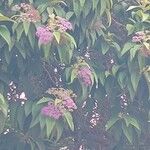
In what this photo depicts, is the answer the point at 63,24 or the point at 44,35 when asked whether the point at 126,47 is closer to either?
the point at 63,24

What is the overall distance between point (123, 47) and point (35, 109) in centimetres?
79

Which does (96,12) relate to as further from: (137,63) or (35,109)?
(35,109)

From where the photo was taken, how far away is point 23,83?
136 inches

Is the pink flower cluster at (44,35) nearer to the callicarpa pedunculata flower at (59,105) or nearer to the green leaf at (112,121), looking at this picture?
the callicarpa pedunculata flower at (59,105)

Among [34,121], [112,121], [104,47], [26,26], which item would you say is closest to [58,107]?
[34,121]

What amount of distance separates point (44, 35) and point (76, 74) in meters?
0.42

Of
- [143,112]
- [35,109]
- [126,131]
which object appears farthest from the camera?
[143,112]

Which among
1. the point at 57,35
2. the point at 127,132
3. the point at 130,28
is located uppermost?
the point at 57,35

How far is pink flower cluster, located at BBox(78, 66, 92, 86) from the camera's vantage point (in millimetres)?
3180

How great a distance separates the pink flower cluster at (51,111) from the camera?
2938 millimetres

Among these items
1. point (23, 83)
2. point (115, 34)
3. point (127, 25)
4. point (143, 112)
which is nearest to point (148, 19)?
point (127, 25)

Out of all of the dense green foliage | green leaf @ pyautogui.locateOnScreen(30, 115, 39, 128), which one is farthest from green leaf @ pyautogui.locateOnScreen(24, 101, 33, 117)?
green leaf @ pyautogui.locateOnScreen(30, 115, 39, 128)

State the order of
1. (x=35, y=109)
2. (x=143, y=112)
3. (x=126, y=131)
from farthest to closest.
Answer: (x=143, y=112)
(x=126, y=131)
(x=35, y=109)

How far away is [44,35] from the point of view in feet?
9.53
